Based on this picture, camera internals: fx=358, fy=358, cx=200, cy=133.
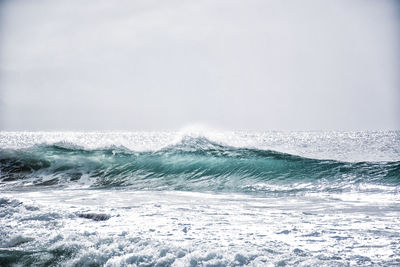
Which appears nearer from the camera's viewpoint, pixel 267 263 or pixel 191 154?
pixel 267 263

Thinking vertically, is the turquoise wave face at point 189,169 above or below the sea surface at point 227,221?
above

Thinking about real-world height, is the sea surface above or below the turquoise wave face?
below

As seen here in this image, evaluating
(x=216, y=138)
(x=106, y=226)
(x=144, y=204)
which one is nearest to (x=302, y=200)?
(x=144, y=204)

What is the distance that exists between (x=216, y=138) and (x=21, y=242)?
48.1 ft

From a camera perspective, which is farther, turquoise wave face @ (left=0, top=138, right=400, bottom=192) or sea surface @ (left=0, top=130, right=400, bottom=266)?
turquoise wave face @ (left=0, top=138, right=400, bottom=192)

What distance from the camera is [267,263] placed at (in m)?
3.26

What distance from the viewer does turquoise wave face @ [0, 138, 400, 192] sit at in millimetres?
10062

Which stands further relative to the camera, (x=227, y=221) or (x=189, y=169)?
(x=189, y=169)

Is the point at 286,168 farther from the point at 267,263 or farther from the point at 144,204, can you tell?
the point at 267,263

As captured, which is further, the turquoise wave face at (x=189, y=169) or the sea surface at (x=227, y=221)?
the turquoise wave face at (x=189, y=169)

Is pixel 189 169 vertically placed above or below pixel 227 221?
above

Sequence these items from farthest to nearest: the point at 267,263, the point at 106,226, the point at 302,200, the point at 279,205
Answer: the point at 302,200 → the point at 279,205 → the point at 106,226 → the point at 267,263

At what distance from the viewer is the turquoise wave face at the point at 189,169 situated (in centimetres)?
1006

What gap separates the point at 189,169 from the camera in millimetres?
13234
